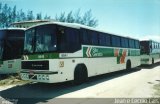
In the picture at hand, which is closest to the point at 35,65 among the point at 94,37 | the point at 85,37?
the point at 85,37

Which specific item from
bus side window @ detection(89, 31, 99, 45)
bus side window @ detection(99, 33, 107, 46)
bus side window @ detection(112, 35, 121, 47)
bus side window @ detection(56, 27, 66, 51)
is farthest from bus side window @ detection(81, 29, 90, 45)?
bus side window @ detection(112, 35, 121, 47)

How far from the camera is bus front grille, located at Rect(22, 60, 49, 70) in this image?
10.1 metres

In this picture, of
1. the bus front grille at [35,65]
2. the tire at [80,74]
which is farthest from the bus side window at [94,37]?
the bus front grille at [35,65]

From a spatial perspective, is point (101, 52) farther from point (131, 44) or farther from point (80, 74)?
point (131, 44)

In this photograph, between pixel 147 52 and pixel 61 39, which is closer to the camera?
pixel 61 39

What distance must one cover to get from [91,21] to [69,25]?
122ft

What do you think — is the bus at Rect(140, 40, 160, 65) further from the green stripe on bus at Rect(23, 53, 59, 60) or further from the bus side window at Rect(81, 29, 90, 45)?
the green stripe on bus at Rect(23, 53, 59, 60)

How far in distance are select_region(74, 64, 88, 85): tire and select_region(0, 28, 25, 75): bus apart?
539 centimetres

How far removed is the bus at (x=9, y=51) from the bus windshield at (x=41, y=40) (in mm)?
4188

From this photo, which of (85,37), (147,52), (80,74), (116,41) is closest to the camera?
(80,74)

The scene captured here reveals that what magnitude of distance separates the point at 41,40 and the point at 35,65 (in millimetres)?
1160

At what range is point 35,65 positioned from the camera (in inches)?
416

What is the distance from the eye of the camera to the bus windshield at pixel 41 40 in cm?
1023

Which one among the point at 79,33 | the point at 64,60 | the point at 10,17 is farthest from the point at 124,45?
the point at 10,17
